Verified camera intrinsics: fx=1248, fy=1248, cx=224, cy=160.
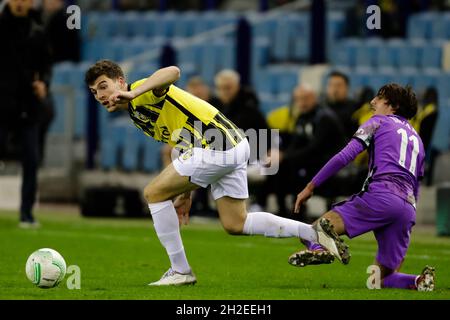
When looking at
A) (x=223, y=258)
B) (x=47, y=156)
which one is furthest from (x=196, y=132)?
(x=47, y=156)

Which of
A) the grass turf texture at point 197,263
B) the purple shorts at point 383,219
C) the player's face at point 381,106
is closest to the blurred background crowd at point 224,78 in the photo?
the grass turf texture at point 197,263

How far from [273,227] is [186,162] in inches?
30.0

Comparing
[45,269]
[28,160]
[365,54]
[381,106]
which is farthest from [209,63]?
[45,269]

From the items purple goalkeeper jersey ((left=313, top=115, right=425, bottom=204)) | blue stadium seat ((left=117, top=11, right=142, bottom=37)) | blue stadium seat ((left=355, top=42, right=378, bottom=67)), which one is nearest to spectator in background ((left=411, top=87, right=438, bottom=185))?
blue stadium seat ((left=355, top=42, right=378, bottom=67))

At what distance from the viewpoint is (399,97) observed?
884 centimetres

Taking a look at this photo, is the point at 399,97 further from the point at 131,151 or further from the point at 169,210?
the point at 131,151

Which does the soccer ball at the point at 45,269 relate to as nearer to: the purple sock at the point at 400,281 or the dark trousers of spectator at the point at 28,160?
the purple sock at the point at 400,281

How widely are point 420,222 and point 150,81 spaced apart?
8.36 metres

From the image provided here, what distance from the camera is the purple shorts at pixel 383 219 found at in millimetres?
8570

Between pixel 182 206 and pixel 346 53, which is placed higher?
pixel 346 53

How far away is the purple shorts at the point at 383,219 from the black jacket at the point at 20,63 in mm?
6310

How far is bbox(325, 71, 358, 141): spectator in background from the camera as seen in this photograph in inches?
605

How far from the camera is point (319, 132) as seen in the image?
1522cm

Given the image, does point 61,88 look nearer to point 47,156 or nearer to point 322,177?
point 47,156
